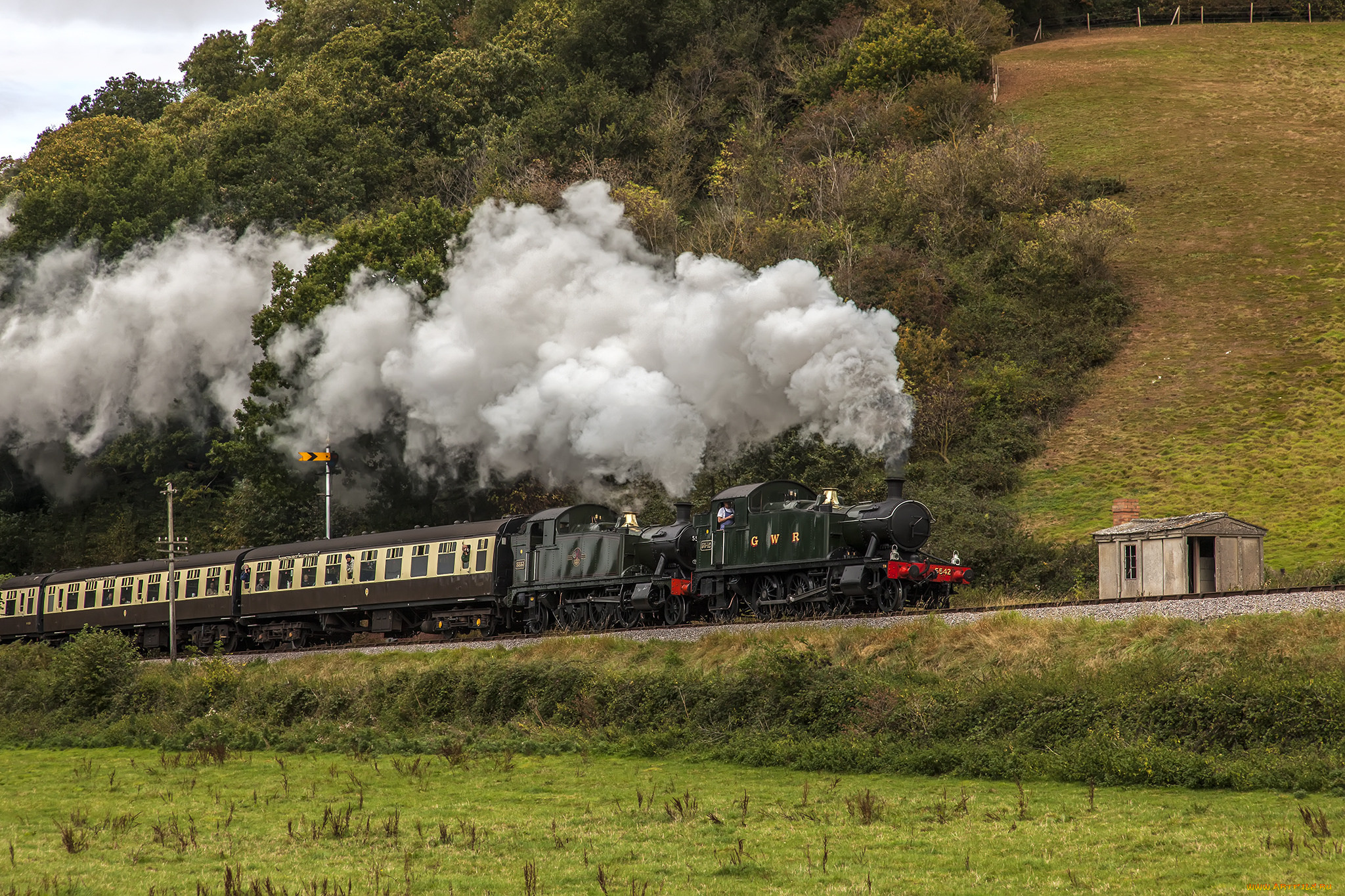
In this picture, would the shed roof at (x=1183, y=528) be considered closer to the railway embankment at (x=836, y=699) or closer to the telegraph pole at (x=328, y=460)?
the railway embankment at (x=836, y=699)

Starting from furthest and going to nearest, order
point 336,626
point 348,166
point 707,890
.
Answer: point 348,166 < point 336,626 < point 707,890

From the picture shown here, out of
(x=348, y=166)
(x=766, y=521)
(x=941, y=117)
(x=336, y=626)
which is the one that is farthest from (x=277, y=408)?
(x=941, y=117)

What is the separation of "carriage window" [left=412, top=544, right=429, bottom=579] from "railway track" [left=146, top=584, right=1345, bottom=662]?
11.5ft

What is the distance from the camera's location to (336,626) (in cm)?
4000

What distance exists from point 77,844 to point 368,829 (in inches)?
137

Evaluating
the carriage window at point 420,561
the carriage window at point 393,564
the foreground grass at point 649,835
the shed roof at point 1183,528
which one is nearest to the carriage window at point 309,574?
the carriage window at point 393,564

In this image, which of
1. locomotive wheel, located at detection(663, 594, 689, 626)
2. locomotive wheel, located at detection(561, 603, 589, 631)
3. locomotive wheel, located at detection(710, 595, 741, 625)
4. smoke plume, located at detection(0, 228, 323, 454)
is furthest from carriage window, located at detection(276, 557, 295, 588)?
smoke plume, located at detection(0, 228, 323, 454)

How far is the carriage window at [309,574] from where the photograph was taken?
39.8 meters

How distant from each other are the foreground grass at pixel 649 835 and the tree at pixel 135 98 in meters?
88.9

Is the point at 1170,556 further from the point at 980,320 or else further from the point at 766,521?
the point at 980,320

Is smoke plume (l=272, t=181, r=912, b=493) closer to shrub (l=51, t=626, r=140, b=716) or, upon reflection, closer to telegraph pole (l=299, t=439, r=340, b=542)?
telegraph pole (l=299, t=439, r=340, b=542)

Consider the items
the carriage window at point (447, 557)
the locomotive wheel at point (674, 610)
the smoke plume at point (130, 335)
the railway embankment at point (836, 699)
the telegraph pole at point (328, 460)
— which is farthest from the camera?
the smoke plume at point (130, 335)

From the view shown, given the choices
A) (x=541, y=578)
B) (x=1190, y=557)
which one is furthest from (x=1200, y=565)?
(x=541, y=578)

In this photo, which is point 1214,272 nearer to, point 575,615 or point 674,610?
point 674,610
